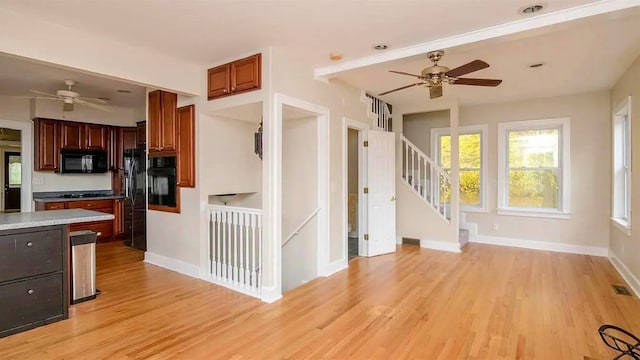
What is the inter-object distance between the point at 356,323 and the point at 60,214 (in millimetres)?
2973

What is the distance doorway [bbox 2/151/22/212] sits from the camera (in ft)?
28.6

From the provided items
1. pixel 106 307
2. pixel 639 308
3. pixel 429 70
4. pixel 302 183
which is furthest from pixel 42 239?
pixel 639 308

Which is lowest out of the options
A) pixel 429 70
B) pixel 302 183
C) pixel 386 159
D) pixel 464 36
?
pixel 302 183

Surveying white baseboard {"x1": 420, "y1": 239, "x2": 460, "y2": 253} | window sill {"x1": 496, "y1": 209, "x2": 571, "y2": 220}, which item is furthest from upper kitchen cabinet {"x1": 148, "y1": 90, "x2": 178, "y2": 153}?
window sill {"x1": 496, "y1": 209, "x2": 571, "y2": 220}

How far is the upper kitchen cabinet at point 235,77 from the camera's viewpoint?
3.59 m

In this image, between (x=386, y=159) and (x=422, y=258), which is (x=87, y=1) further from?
(x=422, y=258)

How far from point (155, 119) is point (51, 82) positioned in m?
1.52

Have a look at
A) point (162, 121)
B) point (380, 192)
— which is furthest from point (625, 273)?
point (162, 121)

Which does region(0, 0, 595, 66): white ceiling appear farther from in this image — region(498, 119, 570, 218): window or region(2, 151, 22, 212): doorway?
region(2, 151, 22, 212): doorway

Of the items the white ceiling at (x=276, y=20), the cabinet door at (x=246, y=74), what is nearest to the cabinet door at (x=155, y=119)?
the white ceiling at (x=276, y=20)

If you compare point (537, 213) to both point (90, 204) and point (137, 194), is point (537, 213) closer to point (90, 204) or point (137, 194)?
point (137, 194)

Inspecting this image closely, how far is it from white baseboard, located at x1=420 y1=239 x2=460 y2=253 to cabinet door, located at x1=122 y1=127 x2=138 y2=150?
19.0ft

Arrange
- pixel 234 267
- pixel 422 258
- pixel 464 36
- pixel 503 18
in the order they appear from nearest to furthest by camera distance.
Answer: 1. pixel 503 18
2. pixel 464 36
3. pixel 234 267
4. pixel 422 258

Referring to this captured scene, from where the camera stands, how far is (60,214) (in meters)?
3.24
